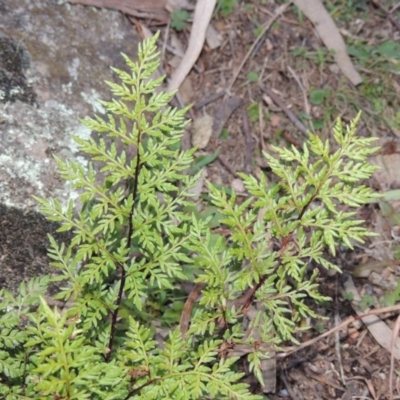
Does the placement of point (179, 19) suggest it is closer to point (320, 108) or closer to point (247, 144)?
point (247, 144)

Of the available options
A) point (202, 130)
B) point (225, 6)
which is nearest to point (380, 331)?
point (202, 130)

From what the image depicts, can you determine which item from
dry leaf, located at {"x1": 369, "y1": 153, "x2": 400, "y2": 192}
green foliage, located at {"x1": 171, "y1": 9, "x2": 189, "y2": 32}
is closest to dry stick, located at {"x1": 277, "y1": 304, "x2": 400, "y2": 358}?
dry leaf, located at {"x1": 369, "y1": 153, "x2": 400, "y2": 192}

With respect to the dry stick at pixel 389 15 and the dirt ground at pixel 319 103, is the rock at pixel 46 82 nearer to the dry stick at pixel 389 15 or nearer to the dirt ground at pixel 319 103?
the dirt ground at pixel 319 103

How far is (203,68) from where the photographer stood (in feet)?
12.8

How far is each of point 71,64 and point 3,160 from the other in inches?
29.3

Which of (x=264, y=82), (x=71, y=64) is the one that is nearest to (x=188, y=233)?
(x=71, y=64)

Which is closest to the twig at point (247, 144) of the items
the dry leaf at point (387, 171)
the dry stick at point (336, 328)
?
the dry leaf at point (387, 171)

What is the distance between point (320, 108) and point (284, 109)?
230mm

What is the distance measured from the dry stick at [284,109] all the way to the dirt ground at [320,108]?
1 cm

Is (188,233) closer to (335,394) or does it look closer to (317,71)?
(335,394)

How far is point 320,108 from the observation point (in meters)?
3.77

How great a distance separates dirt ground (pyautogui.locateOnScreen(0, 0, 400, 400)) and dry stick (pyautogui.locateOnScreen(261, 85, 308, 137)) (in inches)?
0.5

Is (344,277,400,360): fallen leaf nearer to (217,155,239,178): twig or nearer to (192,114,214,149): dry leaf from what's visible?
(217,155,239,178): twig

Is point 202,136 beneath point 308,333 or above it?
above
